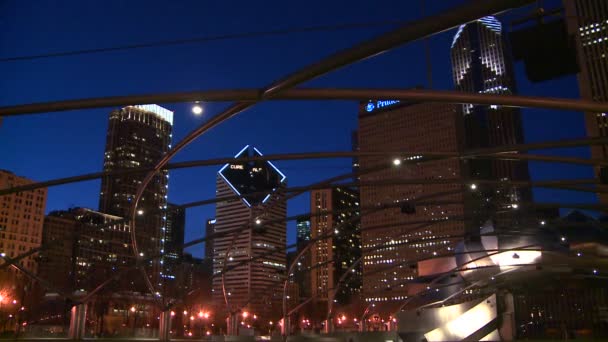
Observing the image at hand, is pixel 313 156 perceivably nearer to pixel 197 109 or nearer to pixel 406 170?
pixel 197 109

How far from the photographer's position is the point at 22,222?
503ft

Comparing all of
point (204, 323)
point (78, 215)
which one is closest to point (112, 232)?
point (78, 215)

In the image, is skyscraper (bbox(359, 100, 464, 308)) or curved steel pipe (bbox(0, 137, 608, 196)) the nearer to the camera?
curved steel pipe (bbox(0, 137, 608, 196))

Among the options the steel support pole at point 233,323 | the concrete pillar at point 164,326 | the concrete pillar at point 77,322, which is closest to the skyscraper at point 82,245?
the steel support pole at point 233,323

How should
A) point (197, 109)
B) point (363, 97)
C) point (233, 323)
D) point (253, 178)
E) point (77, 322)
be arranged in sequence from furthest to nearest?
point (253, 178), point (233, 323), point (77, 322), point (197, 109), point (363, 97)

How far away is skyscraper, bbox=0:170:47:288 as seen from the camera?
5763 inches

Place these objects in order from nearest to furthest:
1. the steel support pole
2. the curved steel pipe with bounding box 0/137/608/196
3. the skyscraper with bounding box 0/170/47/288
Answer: the curved steel pipe with bounding box 0/137/608/196, the steel support pole, the skyscraper with bounding box 0/170/47/288

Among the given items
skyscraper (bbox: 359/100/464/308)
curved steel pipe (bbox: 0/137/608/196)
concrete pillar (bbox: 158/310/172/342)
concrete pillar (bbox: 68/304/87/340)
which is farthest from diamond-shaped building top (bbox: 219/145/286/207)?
curved steel pipe (bbox: 0/137/608/196)

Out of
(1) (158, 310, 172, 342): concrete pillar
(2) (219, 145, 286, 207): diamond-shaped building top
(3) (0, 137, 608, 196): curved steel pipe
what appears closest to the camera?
(3) (0, 137, 608, 196): curved steel pipe

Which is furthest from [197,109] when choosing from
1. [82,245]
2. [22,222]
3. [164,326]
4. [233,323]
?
[82,245]

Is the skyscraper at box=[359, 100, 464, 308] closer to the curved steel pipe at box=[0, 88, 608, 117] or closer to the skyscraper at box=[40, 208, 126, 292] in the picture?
the skyscraper at box=[40, 208, 126, 292]

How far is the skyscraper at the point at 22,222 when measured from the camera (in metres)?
146

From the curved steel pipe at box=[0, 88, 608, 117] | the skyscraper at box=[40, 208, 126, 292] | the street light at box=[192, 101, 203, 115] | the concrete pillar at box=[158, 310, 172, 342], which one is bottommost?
the concrete pillar at box=[158, 310, 172, 342]

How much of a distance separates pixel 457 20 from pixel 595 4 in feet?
281
